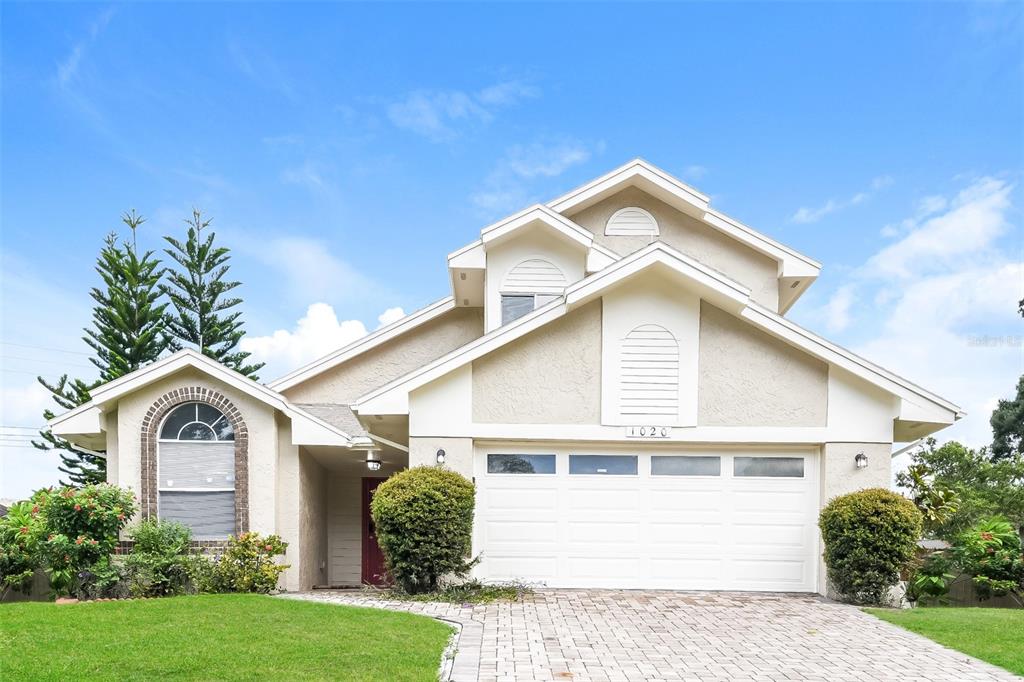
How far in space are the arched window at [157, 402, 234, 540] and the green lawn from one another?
32.5ft

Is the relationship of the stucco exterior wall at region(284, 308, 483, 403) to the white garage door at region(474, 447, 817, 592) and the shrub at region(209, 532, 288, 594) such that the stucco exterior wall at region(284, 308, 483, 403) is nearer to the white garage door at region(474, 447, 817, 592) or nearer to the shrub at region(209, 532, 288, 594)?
the white garage door at region(474, 447, 817, 592)

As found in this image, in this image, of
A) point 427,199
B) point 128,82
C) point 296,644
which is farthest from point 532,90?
point 296,644

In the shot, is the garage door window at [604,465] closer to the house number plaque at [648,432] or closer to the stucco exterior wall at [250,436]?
the house number plaque at [648,432]

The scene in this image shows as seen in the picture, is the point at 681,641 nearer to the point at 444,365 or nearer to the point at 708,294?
the point at 444,365

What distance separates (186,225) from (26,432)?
29.3 ft

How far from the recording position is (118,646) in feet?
21.6

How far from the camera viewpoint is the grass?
229 inches

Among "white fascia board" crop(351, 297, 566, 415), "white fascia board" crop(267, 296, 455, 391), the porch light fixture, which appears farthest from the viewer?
"white fascia board" crop(267, 296, 455, 391)

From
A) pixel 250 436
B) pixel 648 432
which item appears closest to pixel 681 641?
pixel 648 432

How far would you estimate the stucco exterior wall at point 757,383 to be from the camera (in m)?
10.5

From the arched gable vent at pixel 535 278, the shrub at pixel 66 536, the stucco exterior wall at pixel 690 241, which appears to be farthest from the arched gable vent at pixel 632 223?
the shrub at pixel 66 536

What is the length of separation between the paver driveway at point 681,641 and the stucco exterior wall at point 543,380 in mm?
2769

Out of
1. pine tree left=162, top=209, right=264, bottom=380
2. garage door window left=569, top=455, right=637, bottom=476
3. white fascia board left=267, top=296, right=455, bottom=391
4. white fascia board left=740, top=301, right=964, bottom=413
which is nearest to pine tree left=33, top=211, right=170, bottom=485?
pine tree left=162, top=209, right=264, bottom=380

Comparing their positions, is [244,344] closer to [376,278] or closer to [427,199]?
[376,278]
